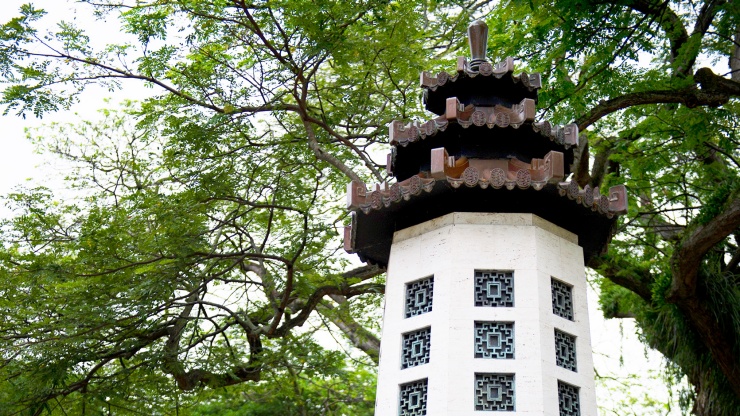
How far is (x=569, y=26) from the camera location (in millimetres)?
9008

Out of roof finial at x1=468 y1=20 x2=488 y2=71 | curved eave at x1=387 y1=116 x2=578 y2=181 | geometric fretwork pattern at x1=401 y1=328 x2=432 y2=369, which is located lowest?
geometric fretwork pattern at x1=401 y1=328 x2=432 y2=369

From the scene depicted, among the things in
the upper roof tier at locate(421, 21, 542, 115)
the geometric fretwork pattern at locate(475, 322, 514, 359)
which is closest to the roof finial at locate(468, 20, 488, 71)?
the upper roof tier at locate(421, 21, 542, 115)

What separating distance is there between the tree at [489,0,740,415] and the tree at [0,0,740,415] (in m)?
0.03

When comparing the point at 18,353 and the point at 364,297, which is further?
the point at 364,297

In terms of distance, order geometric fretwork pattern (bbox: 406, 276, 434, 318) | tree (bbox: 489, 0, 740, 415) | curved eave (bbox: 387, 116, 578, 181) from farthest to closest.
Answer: tree (bbox: 489, 0, 740, 415)
curved eave (bbox: 387, 116, 578, 181)
geometric fretwork pattern (bbox: 406, 276, 434, 318)

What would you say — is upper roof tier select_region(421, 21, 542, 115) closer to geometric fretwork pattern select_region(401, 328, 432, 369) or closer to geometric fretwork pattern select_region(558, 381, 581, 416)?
geometric fretwork pattern select_region(401, 328, 432, 369)

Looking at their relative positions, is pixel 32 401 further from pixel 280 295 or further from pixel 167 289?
pixel 280 295

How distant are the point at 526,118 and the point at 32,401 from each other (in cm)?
663

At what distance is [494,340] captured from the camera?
6.17 m

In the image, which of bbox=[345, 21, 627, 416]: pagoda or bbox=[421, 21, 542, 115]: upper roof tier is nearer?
bbox=[345, 21, 627, 416]: pagoda

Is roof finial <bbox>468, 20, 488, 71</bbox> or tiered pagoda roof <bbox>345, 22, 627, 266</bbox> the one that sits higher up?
roof finial <bbox>468, 20, 488, 71</bbox>

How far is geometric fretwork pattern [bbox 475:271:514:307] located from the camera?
631 centimetres

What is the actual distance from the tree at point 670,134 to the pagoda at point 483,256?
2.03 m

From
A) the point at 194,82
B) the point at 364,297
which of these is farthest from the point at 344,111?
the point at 364,297
